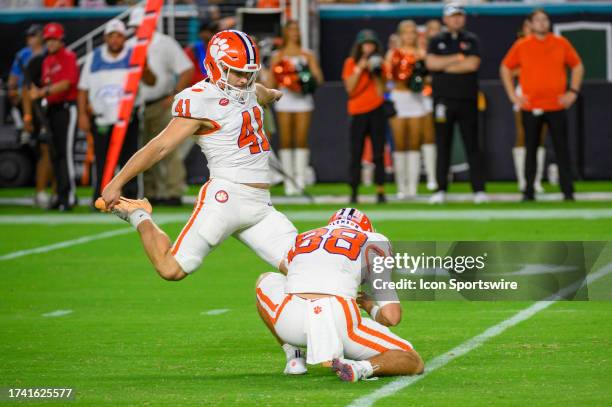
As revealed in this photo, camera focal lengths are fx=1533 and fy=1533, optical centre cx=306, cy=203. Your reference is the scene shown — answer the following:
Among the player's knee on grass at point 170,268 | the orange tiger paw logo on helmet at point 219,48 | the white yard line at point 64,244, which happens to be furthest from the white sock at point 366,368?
the white yard line at point 64,244

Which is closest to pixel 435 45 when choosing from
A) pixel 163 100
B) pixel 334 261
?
pixel 163 100

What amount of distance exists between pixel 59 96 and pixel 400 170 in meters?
4.45

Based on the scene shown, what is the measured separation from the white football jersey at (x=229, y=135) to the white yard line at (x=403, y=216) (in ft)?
25.7

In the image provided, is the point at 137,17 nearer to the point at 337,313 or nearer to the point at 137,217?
the point at 137,217

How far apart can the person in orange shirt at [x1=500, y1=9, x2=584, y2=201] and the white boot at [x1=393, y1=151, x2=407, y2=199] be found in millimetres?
1753

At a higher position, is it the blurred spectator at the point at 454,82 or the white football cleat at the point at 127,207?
the white football cleat at the point at 127,207

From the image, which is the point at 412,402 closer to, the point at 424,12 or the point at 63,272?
the point at 63,272

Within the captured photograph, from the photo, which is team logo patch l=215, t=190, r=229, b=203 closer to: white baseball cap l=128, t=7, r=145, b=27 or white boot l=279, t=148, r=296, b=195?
white baseball cap l=128, t=7, r=145, b=27

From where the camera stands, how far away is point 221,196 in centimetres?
866

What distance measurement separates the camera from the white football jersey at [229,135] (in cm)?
857

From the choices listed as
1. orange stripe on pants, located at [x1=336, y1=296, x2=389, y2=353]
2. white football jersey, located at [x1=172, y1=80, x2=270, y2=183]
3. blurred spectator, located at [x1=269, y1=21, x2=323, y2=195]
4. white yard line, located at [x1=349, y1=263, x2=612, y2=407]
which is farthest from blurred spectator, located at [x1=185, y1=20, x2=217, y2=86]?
orange stripe on pants, located at [x1=336, y1=296, x2=389, y2=353]

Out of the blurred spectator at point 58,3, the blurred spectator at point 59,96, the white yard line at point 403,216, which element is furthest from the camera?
the blurred spectator at point 58,3

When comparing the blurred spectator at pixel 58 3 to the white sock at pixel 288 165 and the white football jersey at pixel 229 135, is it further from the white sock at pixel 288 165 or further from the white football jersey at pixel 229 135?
the white football jersey at pixel 229 135

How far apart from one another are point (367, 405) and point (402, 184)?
42.2 feet
